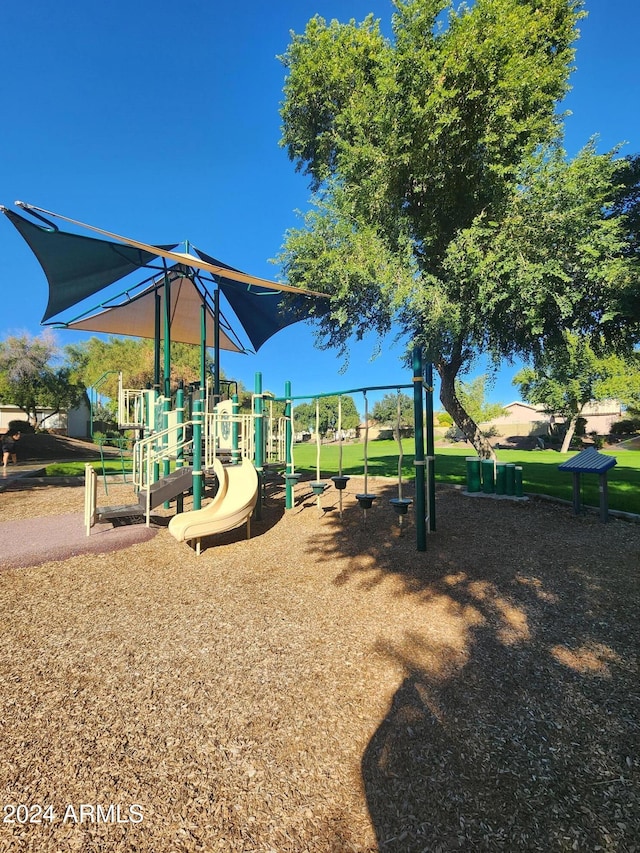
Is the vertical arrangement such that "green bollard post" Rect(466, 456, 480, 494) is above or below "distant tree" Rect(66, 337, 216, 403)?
below

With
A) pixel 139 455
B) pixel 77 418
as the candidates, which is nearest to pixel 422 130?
pixel 139 455

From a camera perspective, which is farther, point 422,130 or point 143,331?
point 143,331

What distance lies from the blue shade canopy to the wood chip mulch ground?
7.81 metres

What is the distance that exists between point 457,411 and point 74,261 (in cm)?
975

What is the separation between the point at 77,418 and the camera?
43.8 m

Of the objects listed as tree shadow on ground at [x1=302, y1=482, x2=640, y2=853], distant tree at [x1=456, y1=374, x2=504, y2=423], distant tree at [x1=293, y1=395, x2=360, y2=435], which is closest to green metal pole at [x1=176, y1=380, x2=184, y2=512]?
tree shadow on ground at [x1=302, y1=482, x2=640, y2=853]

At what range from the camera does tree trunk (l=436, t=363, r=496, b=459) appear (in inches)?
422

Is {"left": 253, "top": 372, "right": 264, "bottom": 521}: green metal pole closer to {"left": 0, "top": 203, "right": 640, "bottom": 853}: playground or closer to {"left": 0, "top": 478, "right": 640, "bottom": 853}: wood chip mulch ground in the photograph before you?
{"left": 0, "top": 203, "right": 640, "bottom": 853}: playground

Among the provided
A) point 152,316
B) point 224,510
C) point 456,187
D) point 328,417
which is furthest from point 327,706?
point 328,417

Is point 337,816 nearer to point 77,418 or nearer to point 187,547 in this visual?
point 187,547

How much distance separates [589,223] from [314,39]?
8.89 m

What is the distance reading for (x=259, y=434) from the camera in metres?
7.52

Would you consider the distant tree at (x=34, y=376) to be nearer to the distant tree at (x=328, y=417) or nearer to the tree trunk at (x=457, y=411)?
the tree trunk at (x=457, y=411)

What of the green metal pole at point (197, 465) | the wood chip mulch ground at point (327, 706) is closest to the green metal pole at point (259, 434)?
the green metal pole at point (197, 465)
